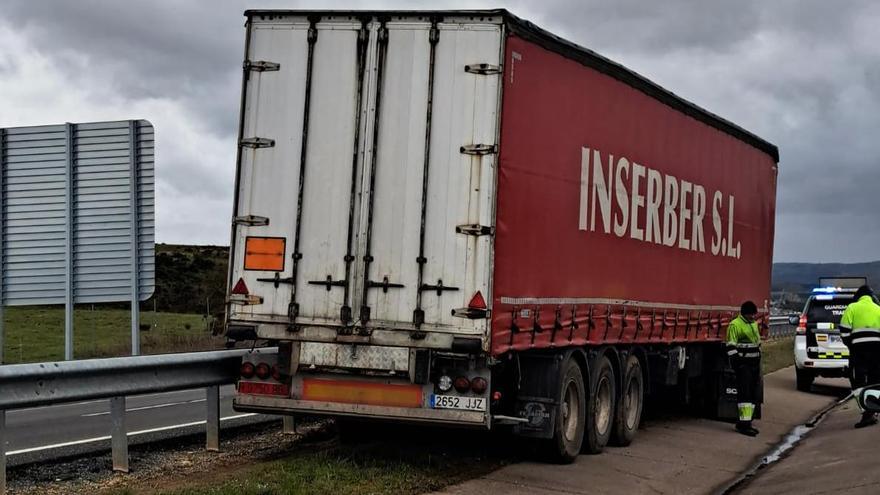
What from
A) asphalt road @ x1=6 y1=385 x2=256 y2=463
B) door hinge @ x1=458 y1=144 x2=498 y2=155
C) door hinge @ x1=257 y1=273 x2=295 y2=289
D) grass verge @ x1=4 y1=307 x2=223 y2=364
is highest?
door hinge @ x1=458 y1=144 x2=498 y2=155

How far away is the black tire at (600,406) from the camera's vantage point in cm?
1317

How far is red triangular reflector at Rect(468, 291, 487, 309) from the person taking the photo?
10445 mm

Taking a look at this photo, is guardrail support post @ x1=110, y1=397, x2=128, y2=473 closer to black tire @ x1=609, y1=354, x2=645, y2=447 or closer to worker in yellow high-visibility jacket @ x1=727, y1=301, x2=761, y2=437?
black tire @ x1=609, y1=354, x2=645, y2=447

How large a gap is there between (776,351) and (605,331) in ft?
88.4

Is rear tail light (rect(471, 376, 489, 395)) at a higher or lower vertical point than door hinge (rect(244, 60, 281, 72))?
lower

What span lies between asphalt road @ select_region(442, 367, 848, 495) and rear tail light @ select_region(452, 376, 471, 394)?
2.54 feet

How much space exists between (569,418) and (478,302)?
2.56m

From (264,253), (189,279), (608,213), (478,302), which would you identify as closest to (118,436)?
(264,253)

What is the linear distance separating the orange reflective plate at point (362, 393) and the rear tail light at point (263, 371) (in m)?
0.38

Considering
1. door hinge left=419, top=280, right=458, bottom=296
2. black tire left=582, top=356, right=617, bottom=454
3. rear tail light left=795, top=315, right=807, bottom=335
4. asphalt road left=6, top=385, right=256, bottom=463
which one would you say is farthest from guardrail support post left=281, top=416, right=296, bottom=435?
rear tail light left=795, top=315, right=807, bottom=335

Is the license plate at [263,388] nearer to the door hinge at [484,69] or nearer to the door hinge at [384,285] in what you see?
the door hinge at [384,285]

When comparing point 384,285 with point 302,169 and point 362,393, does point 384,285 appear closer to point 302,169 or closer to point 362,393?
point 362,393

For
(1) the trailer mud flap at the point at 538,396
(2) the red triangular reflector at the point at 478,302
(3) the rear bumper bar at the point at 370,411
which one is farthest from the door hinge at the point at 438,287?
(1) the trailer mud flap at the point at 538,396

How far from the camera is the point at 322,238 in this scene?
10.9 meters
